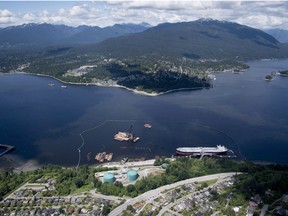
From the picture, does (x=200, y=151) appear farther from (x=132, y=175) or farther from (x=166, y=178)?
(x=132, y=175)

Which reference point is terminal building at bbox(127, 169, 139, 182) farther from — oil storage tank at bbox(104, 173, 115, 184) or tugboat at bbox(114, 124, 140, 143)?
tugboat at bbox(114, 124, 140, 143)

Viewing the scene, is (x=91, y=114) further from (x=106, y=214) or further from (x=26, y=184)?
(x=106, y=214)

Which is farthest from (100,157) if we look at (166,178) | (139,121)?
(139,121)

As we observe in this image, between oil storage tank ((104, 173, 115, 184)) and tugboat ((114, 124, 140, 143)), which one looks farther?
tugboat ((114, 124, 140, 143))

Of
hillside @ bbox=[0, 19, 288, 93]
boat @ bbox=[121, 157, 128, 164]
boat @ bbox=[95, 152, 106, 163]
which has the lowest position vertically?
boat @ bbox=[121, 157, 128, 164]

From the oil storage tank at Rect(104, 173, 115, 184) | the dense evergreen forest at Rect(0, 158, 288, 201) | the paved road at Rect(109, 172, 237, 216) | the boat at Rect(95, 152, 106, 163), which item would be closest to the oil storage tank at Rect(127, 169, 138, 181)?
the dense evergreen forest at Rect(0, 158, 288, 201)

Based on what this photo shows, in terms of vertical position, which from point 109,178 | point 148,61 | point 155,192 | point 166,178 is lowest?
point 155,192
